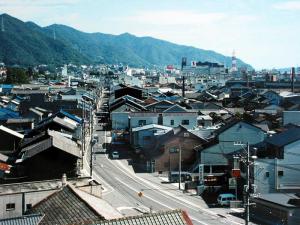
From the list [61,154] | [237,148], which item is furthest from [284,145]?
[61,154]

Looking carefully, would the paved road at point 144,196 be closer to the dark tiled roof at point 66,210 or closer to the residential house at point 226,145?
the residential house at point 226,145

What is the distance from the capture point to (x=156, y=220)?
762cm

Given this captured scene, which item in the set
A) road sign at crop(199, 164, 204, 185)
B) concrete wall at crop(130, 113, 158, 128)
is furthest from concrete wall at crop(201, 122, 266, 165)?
concrete wall at crop(130, 113, 158, 128)

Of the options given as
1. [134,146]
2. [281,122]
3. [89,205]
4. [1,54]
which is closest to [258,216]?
[89,205]

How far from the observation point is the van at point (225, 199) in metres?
20.6

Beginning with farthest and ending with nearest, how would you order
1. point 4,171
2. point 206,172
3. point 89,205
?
point 206,172 < point 4,171 < point 89,205

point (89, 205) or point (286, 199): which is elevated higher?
point (89, 205)

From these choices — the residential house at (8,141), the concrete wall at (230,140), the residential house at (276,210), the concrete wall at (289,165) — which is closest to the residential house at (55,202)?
the residential house at (276,210)

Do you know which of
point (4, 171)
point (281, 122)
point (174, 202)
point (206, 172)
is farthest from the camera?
point (281, 122)

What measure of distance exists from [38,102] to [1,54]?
150196 millimetres

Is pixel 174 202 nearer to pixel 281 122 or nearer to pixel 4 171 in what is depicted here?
pixel 4 171

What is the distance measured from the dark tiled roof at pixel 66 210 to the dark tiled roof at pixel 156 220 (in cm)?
285

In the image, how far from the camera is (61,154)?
779 inches

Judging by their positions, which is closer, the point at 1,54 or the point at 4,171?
the point at 4,171
